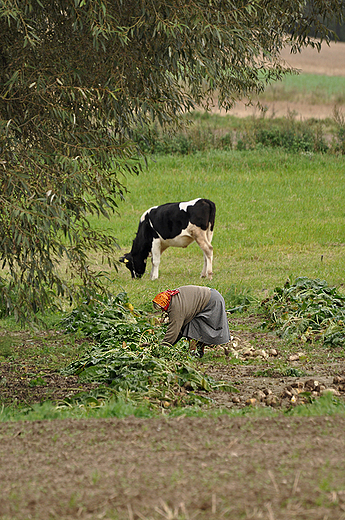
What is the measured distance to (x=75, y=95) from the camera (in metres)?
6.93

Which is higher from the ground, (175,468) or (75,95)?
(75,95)

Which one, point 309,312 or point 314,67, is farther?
point 314,67

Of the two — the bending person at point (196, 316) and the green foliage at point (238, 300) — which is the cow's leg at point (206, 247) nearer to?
the green foliage at point (238, 300)

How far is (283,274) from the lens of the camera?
15.6 meters

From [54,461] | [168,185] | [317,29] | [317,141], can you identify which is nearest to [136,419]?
[54,461]

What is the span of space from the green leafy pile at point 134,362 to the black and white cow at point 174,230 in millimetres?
5225

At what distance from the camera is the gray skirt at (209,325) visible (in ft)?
28.5

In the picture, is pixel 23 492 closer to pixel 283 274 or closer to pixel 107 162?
pixel 107 162

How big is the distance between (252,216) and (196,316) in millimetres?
15593

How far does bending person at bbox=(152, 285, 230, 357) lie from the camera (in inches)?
329

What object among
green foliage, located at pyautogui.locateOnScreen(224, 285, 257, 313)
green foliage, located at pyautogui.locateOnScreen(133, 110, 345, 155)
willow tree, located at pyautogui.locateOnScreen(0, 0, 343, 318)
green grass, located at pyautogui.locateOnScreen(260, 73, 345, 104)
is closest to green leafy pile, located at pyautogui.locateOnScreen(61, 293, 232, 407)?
willow tree, located at pyautogui.locateOnScreen(0, 0, 343, 318)

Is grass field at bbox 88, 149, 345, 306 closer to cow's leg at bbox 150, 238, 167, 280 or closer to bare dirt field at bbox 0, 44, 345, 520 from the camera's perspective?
cow's leg at bbox 150, 238, 167, 280

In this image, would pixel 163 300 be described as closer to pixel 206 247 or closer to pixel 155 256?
pixel 206 247

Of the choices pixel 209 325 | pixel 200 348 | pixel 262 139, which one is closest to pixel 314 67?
pixel 262 139
